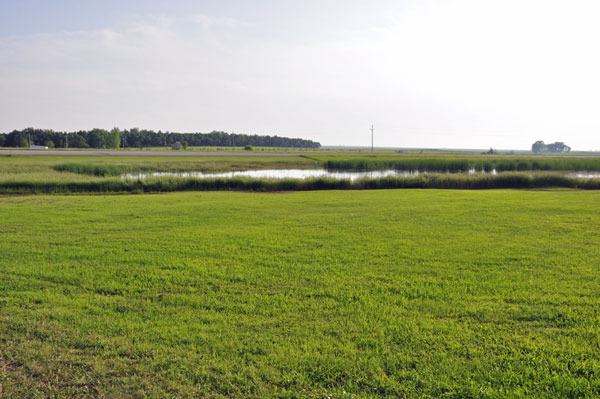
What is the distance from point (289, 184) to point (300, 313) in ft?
74.5

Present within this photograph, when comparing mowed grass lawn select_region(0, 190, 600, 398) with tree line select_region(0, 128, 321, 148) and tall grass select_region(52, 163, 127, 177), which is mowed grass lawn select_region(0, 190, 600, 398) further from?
tree line select_region(0, 128, 321, 148)

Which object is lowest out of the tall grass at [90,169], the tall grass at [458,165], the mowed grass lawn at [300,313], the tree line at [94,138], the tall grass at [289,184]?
the mowed grass lawn at [300,313]

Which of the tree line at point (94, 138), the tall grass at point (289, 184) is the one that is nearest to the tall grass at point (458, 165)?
the tall grass at point (289, 184)

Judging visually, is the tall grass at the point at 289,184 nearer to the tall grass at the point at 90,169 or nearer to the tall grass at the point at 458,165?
the tall grass at the point at 90,169

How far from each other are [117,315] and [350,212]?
33.1 ft

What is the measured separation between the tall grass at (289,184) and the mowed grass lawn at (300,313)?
1476 centimetres

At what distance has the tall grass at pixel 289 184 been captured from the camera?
2316 cm

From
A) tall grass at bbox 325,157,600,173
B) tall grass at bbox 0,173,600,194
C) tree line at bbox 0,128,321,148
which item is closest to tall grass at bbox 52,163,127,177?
tall grass at bbox 0,173,600,194

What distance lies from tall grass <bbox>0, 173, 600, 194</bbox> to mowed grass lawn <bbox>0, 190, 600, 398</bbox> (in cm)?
1476

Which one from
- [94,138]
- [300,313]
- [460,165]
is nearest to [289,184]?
[300,313]

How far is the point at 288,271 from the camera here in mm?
6988

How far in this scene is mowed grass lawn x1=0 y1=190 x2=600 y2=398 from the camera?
3.84 metres

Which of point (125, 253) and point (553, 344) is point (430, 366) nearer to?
point (553, 344)

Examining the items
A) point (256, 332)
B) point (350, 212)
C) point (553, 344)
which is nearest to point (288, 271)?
point (256, 332)
